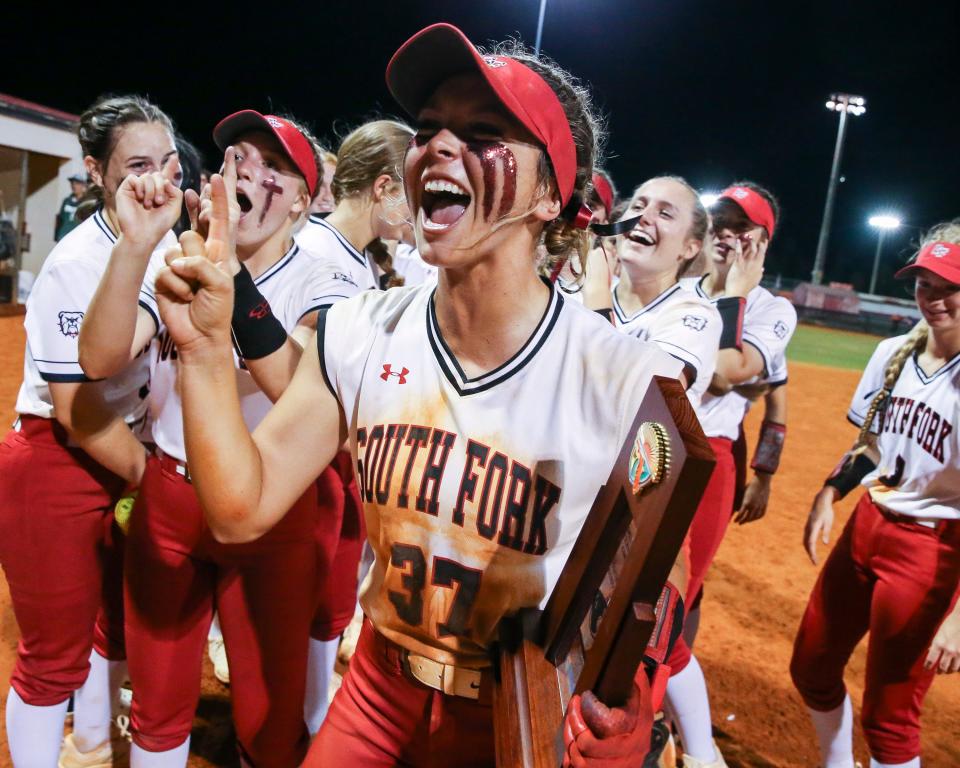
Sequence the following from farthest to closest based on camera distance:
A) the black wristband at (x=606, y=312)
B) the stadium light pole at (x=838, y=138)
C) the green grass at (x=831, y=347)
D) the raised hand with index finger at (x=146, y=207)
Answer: the stadium light pole at (x=838, y=138) < the green grass at (x=831, y=347) < the black wristband at (x=606, y=312) < the raised hand with index finger at (x=146, y=207)

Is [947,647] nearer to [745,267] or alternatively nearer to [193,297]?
[745,267]

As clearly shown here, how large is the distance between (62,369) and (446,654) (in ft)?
4.88

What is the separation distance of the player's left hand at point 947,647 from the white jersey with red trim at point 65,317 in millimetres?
2930

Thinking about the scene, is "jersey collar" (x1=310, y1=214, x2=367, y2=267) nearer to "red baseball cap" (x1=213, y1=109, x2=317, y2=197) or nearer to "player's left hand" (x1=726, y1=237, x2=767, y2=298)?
"red baseball cap" (x1=213, y1=109, x2=317, y2=197)

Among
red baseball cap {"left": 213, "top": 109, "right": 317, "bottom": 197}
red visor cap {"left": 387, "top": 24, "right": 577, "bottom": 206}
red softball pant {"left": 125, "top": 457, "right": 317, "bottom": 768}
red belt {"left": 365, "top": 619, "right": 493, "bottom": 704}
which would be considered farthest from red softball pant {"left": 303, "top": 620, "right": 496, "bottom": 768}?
red baseball cap {"left": 213, "top": 109, "right": 317, "bottom": 197}

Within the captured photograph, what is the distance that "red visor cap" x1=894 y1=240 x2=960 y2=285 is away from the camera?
2.90m

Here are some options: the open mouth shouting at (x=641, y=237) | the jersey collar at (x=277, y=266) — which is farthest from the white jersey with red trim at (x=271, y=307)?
the open mouth shouting at (x=641, y=237)

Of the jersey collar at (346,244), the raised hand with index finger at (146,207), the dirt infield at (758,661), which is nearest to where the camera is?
the raised hand with index finger at (146,207)

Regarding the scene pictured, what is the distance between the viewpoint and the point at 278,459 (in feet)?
5.68

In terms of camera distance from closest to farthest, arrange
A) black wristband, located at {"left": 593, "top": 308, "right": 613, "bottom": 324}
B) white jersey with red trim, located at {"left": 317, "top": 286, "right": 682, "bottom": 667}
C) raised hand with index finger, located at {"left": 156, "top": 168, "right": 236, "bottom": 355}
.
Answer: raised hand with index finger, located at {"left": 156, "top": 168, "right": 236, "bottom": 355} < white jersey with red trim, located at {"left": 317, "top": 286, "right": 682, "bottom": 667} < black wristband, located at {"left": 593, "top": 308, "right": 613, "bottom": 324}

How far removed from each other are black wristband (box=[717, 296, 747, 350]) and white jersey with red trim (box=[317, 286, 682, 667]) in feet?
6.38

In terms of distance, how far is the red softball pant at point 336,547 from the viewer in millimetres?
3086

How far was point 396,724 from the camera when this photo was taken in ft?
5.94

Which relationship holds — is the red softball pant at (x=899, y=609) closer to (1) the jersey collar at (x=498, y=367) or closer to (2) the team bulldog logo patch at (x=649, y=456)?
(1) the jersey collar at (x=498, y=367)
